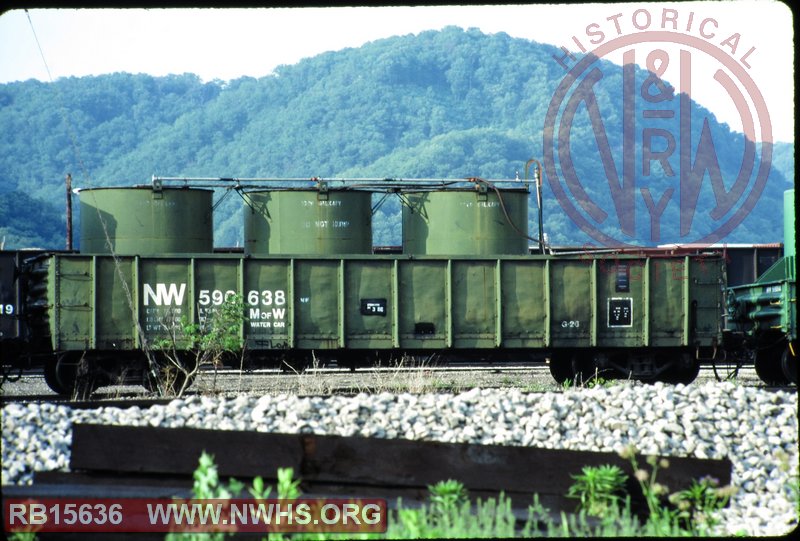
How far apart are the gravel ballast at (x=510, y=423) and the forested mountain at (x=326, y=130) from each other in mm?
70342

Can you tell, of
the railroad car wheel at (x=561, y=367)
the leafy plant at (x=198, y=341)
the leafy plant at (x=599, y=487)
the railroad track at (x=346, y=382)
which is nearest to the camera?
the leafy plant at (x=599, y=487)

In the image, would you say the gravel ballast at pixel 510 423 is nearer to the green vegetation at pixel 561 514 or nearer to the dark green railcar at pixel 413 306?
the green vegetation at pixel 561 514

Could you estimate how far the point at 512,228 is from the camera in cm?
1683

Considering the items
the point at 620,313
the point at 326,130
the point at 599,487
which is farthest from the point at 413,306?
the point at 326,130

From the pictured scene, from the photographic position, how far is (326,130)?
15125cm

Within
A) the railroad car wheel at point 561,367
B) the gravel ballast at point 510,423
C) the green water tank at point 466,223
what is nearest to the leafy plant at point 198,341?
the green water tank at point 466,223

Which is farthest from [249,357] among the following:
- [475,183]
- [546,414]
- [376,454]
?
[376,454]

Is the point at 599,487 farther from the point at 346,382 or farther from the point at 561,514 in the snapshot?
the point at 346,382

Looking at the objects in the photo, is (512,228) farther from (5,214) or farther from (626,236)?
(626,236)

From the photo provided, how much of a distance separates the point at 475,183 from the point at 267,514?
11.8m

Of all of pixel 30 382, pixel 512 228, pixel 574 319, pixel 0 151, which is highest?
pixel 0 151

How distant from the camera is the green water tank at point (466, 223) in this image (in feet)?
54.5

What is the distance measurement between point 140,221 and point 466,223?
5783 millimetres

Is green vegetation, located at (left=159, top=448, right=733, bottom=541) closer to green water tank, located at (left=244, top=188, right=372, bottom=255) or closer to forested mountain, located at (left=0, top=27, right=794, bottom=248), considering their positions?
green water tank, located at (left=244, top=188, right=372, bottom=255)
